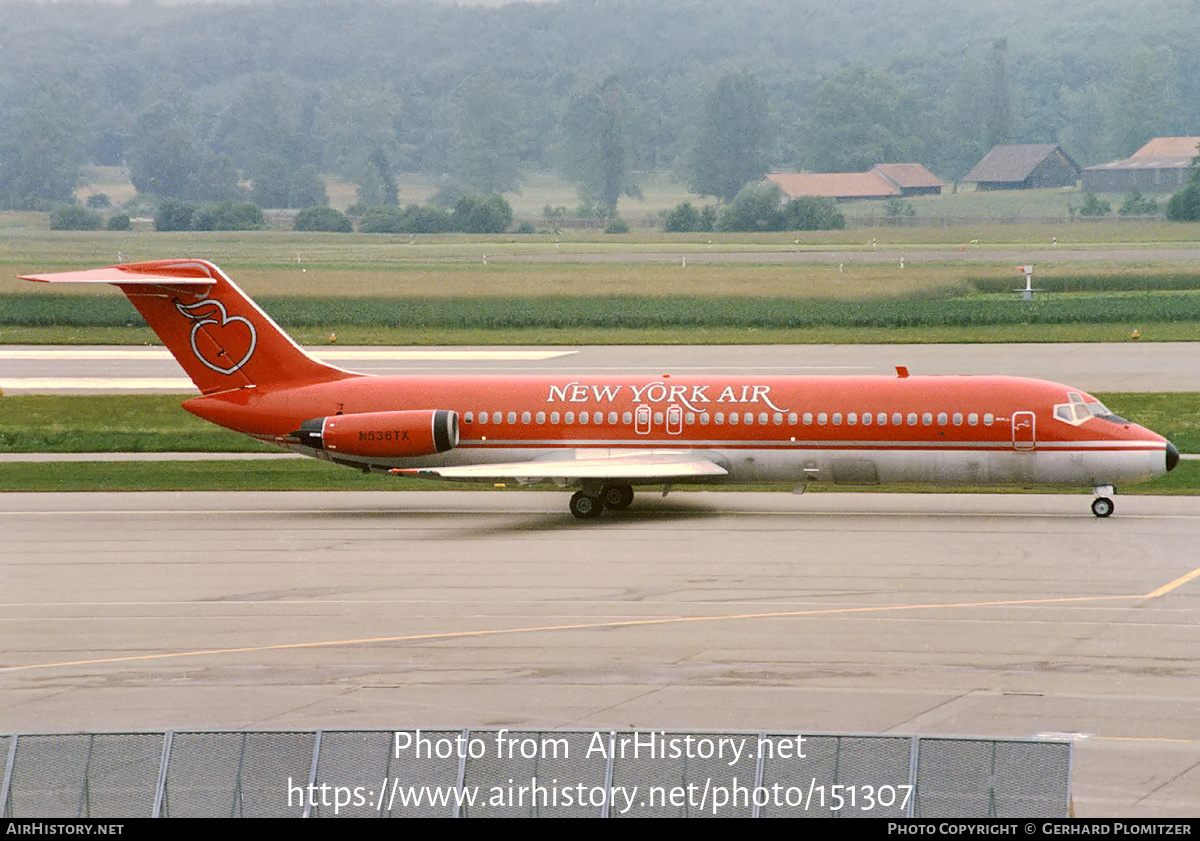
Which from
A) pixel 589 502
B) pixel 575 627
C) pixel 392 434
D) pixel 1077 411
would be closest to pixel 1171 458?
pixel 1077 411

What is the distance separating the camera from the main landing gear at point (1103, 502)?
3631 centimetres

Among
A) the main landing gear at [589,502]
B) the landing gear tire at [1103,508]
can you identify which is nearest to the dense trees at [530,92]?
the main landing gear at [589,502]

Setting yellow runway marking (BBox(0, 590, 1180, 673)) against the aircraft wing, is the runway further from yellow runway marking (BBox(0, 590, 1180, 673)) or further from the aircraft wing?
the aircraft wing

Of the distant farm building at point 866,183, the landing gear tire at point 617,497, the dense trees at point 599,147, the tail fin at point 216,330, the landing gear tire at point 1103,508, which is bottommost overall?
the landing gear tire at point 1103,508

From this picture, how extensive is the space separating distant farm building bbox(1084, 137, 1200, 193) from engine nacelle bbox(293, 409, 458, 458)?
9537cm

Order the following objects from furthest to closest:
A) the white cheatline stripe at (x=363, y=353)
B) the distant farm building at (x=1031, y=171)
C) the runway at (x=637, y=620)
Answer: the distant farm building at (x=1031, y=171)
the white cheatline stripe at (x=363, y=353)
the runway at (x=637, y=620)

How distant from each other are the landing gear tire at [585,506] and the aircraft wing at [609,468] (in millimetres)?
902

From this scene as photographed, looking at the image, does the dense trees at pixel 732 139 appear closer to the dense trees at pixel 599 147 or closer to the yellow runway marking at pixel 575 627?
the dense trees at pixel 599 147

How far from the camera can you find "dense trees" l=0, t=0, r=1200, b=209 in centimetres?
13062

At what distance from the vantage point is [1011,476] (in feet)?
120

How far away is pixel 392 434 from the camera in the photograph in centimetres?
3759

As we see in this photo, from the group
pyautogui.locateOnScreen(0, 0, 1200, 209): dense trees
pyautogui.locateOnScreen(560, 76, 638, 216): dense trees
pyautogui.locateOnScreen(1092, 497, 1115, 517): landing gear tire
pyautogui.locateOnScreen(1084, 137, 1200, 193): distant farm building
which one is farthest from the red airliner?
pyautogui.locateOnScreen(1084, 137, 1200, 193): distant farm building

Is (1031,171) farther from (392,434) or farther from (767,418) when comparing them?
(392,434)

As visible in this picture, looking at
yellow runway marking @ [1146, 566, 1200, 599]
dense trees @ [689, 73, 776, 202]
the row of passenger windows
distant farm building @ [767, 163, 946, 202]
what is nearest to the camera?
yellow runway marking @ [1146, 566, 1200, 599]
